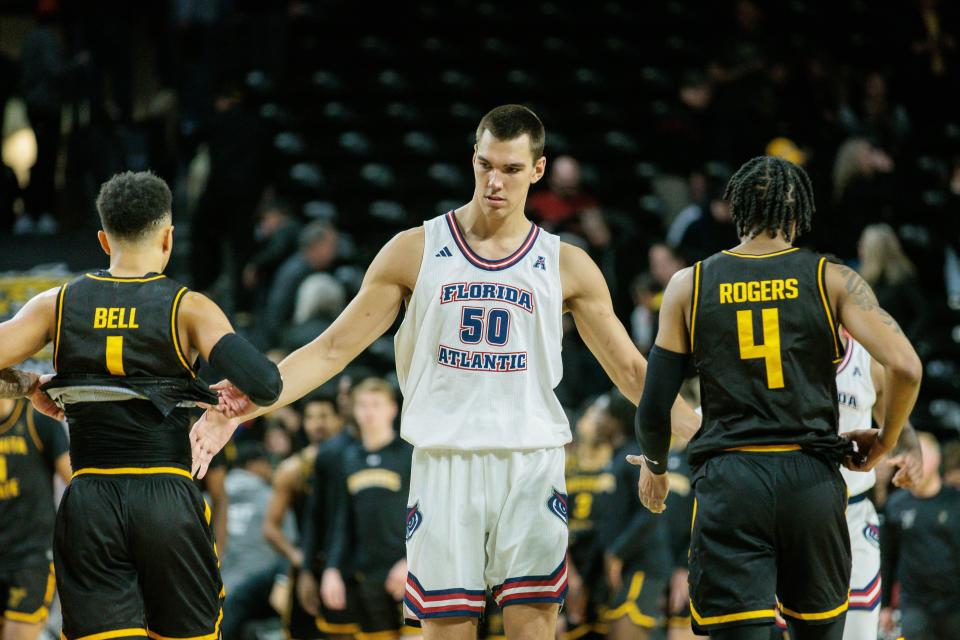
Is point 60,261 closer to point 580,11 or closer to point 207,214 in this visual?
point 207,214

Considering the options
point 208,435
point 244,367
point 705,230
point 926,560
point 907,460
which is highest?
point 705,230

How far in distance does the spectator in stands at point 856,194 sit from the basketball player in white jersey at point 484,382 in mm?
8519

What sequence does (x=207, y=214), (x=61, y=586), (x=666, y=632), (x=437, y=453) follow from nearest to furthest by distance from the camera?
(x=61, y=586)
(x=437, y=453)
(x=666, y=632)
(x=207, y=214)

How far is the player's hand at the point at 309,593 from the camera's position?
1047cm

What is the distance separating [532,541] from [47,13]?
11687 millimetres

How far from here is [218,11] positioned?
16.0 meters

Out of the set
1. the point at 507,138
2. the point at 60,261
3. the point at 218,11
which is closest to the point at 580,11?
the point at 218,11

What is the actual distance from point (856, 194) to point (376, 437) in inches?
254

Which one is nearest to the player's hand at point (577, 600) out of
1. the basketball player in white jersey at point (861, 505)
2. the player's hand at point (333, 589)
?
the player's hand at point (333, 589)

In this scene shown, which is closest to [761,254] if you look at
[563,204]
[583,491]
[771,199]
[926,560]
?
[771,199]

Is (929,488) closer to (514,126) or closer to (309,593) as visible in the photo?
(309,593)

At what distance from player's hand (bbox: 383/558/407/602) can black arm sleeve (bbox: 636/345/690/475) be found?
4.44 meters

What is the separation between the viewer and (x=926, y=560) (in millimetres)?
10391

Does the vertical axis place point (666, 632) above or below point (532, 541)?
below
